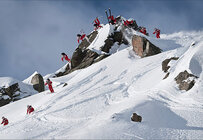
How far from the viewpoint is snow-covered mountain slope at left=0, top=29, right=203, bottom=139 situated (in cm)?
552

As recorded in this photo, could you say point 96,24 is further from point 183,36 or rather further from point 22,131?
point 22,131

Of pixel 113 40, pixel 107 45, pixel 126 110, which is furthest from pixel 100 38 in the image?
pixel 126 110

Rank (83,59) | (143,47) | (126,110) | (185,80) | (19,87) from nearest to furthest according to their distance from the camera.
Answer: (126,110) → (185,80) → (143,47) → (19,87) → (83,59)

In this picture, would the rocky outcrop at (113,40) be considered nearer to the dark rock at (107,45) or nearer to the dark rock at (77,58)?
the dark rock at (107,45)

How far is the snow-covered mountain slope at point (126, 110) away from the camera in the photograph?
5516mm

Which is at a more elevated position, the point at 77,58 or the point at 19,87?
the point at 77,58

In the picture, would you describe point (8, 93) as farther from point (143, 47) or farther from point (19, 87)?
point (143, 47)

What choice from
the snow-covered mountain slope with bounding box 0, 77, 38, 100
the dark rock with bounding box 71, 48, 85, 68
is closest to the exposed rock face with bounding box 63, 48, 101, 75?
the dark rock with bounding box 71, 48, 85, 68

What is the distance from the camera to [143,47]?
749 inches

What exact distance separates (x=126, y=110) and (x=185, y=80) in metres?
3.73

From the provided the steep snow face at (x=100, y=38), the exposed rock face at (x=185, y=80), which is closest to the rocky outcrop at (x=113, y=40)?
the steep snow face at (x=100, y=38)

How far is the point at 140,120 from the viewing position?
623 centimetres

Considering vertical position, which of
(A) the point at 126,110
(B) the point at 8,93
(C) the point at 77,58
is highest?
(C) the point at 77,58

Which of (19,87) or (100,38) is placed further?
(100,38)
